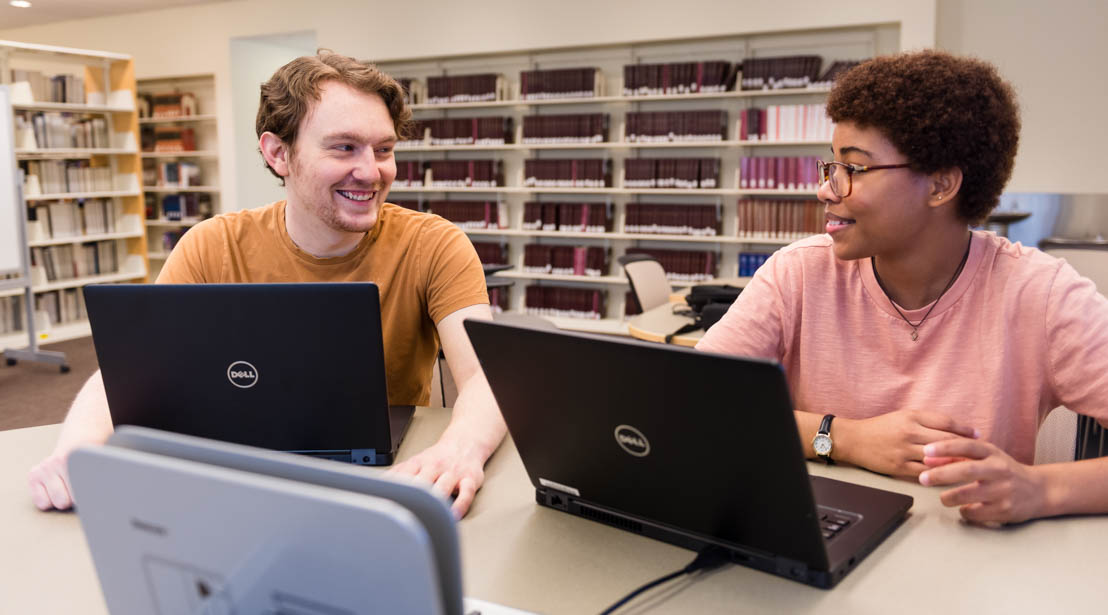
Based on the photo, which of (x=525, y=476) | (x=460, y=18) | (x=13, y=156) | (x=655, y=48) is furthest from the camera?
(x=460, y=18)

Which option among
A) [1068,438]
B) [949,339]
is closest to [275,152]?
[949,339]

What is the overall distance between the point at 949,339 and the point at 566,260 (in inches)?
201

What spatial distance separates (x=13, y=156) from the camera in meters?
5.06

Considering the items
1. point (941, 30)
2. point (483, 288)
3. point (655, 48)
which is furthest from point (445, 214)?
point (483, 288)

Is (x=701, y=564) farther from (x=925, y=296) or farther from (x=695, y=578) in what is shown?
(x=925, y=296)

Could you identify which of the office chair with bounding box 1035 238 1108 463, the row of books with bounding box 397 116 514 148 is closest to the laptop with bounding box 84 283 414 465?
the office chair with bounding box 1035 238 1108 463

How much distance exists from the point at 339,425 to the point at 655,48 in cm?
537

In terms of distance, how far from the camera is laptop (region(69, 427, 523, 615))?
0.44 meters

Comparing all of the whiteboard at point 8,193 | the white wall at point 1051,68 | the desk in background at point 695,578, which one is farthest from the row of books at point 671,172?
the desk in background at point 695,578

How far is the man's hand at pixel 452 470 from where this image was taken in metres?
1.05

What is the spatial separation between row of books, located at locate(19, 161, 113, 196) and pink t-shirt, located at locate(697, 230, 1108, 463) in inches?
249

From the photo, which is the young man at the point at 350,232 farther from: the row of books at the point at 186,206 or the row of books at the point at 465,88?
the row of books at the point at 186,206

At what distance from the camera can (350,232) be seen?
5.27ft

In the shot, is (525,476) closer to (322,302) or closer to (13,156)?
(322,302)
